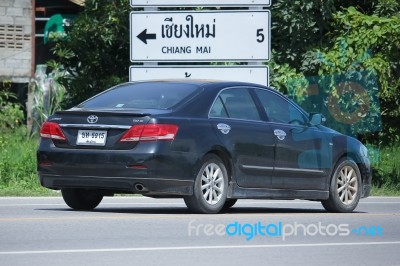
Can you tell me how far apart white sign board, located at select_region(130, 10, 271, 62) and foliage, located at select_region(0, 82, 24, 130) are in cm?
770

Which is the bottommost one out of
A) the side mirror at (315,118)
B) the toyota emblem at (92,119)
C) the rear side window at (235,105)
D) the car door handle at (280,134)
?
the car door handle at (280,134)

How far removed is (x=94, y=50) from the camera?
26656 millimetres

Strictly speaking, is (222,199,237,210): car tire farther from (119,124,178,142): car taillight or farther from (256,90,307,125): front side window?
(119,124,178,142): car taillight

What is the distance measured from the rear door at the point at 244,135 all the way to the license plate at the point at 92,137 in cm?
123

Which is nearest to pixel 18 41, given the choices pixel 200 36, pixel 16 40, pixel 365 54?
pixel 16 40

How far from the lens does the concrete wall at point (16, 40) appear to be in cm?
3192

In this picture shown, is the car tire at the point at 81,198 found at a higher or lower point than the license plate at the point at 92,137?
lower

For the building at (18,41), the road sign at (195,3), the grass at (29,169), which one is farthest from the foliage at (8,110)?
the road sign at (195,3)

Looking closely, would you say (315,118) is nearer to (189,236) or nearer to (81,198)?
(81,198)

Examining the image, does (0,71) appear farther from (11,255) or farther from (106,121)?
(11,255)

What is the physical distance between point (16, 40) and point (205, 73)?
11.4 m

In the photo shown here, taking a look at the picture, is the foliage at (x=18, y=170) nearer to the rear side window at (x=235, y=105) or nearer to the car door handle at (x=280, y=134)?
the rear side window at (x=235, y=105)

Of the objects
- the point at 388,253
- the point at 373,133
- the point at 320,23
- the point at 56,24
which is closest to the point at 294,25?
the point at 320,23

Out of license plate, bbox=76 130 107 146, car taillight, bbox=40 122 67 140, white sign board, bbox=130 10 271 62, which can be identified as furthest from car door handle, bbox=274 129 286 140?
white sign board, bbox=130 10 271 62
